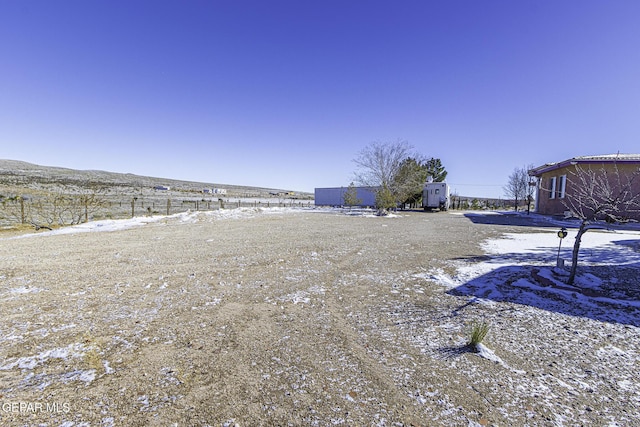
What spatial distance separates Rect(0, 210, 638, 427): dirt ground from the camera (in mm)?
1715

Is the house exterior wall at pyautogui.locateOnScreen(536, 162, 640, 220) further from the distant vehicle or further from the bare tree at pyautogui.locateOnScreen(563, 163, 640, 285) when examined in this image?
the distant vehicle

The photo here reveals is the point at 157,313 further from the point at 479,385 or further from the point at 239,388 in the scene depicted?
the point at 479,385

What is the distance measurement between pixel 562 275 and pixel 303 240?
5.64m

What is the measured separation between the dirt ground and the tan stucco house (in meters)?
9.06

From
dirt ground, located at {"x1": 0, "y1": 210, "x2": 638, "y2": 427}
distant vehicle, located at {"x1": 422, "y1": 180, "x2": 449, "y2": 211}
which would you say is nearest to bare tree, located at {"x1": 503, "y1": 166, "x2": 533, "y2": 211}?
distant vehicle, located at {"x1": 422, "y1": 180, "x2": 449, "y2": 211}

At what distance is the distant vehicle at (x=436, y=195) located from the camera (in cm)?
2433

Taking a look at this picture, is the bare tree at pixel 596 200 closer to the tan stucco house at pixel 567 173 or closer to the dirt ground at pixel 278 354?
the tan stucco house at pixel 567 173

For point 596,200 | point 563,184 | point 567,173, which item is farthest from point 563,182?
point 596,200

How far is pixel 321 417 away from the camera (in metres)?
1.66

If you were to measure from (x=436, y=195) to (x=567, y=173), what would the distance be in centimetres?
1087

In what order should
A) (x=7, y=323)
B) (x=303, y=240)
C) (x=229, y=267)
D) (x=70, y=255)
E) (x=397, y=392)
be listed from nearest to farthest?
(x=397, y=392) → (x=7, y=323) → (x=229, y=267) → (x=70, y=255) → (x=303, y=240)

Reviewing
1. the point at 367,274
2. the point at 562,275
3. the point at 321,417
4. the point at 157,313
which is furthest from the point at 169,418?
the point at 562,275

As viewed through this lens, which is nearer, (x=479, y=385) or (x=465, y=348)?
(x=479, y=385)

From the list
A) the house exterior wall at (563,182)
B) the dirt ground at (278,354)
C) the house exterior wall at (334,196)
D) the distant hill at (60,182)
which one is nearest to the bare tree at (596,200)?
the house exterior wall at (563,182)
